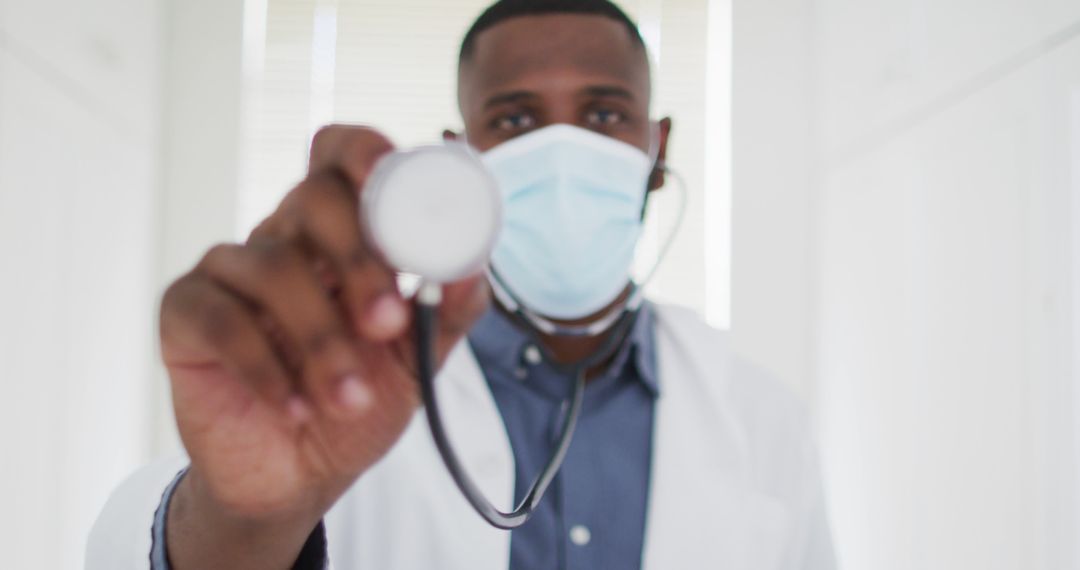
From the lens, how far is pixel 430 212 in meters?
0.26

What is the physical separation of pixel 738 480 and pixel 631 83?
0.51m

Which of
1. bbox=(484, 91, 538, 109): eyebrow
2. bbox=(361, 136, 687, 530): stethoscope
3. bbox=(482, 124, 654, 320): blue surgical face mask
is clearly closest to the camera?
bbox=(361, 136, 687, 530): stethoscope

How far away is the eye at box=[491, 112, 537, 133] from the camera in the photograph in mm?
786

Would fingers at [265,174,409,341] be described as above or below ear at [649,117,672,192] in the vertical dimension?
below

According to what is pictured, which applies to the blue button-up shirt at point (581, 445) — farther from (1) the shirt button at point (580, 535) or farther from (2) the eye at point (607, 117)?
(2) the eye at point (607, 117)

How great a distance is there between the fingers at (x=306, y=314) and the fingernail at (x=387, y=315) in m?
0.03

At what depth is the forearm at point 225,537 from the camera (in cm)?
38

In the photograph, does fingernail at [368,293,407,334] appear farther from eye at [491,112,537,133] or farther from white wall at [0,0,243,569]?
white wall at [0,0,243,569]

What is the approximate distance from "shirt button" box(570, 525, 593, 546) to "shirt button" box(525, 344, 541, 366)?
8.1 inches

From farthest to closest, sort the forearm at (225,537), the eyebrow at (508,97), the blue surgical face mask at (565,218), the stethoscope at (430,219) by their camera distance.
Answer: the eyebrow at (508,97), the blue surgical face mask at (565,218), the forearm at (225,537), the stethoscope at (430,219)

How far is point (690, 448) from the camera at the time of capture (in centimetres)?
75

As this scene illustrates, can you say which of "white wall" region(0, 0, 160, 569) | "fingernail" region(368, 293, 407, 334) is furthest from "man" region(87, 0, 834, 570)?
"white wall" region(0, 0, 160, 569)

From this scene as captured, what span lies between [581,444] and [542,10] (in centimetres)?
56

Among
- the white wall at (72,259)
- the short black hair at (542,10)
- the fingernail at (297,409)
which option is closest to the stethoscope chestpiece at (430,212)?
the fingernail at (297,409)
